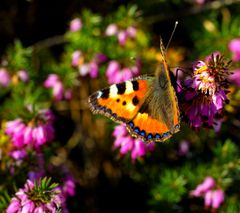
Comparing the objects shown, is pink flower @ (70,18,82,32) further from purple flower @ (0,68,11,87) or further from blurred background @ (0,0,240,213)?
purple flower @ (0,68,11,87)

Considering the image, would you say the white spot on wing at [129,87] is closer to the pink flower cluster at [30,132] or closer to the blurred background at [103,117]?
the blurred background at [103,117]

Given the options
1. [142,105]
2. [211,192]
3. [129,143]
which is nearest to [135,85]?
[142,105]

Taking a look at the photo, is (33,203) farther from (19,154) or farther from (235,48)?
(235,48)

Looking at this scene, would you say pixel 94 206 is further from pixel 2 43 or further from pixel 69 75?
pixel 2 43

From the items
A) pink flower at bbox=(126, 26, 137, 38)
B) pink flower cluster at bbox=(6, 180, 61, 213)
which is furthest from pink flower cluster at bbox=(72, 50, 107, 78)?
pink flower cluster at bbox=(6, 180, 61, 213)

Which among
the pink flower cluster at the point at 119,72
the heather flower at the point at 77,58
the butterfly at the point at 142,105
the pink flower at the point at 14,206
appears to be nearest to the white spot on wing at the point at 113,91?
the butterfly at the point at 142,105

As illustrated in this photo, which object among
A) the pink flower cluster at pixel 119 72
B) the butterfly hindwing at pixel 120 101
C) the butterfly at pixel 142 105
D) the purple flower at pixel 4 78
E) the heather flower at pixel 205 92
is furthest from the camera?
the purple flower at pixel 4 78

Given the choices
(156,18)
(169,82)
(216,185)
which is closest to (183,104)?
(169,82)
